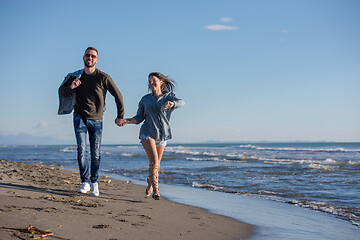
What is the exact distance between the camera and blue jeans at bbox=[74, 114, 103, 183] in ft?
16.6

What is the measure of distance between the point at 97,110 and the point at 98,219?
6.49ft

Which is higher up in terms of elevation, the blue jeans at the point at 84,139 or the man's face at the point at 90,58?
the man's face at the point at 90,58

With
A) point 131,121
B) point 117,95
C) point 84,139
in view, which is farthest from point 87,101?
point 131,121

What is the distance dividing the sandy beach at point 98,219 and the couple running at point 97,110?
587mm

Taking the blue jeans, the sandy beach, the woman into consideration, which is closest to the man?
the blue jeans

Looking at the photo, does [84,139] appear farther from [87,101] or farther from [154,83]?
[154,83]

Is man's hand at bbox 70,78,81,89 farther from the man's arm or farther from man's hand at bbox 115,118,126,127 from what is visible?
man's hand at bbox 115,118,126,127

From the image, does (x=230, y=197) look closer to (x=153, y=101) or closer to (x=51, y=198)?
(x=153, y=101)

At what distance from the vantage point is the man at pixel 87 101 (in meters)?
5.02

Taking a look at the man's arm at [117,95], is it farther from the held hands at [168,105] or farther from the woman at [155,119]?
the held hands at [168,105]

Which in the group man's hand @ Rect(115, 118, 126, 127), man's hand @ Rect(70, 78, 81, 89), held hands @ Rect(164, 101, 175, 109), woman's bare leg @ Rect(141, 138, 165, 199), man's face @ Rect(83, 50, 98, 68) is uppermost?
man's face @ Rect(83, 50, 98, 68)

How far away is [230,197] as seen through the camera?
21.3 feet

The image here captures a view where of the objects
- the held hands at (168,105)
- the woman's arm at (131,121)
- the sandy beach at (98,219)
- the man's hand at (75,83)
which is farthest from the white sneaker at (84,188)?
the held hands at (168,105)

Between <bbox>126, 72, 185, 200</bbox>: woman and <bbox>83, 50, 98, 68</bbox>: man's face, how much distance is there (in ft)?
2.76
